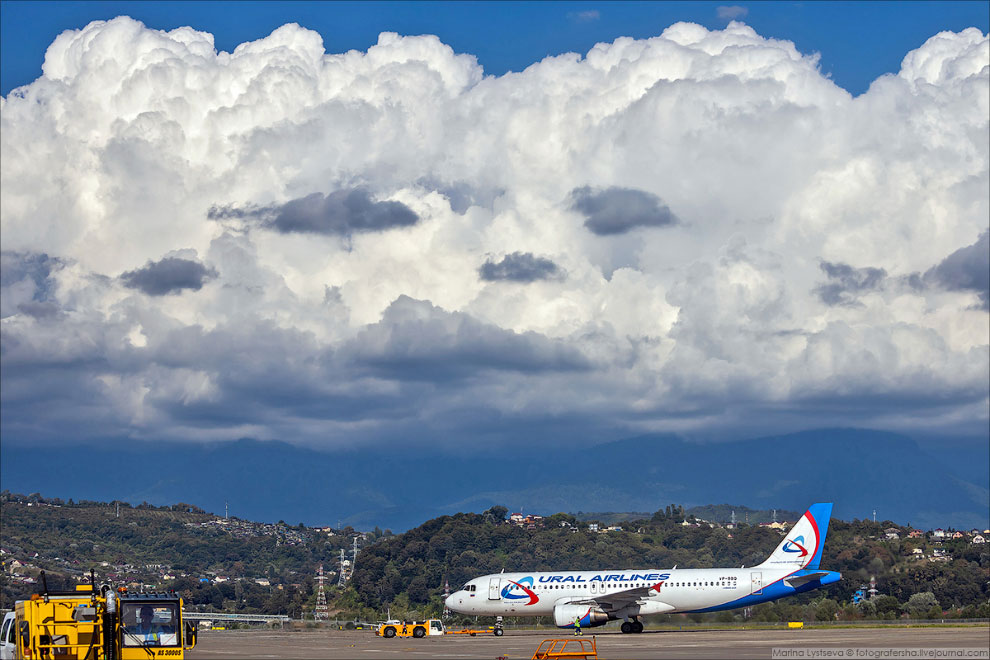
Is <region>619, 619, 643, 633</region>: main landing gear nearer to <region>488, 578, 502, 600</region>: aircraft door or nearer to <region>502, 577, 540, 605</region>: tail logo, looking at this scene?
<region>502, 577, 540, 605</region>: tail logo

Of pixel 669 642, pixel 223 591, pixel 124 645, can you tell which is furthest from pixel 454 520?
pixel 124 645

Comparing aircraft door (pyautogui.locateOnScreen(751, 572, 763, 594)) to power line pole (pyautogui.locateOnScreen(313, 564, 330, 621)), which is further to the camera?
power line pole (pyautogui.locateOnScreen(313, 564, 330, 621))

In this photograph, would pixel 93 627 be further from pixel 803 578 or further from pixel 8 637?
pixel 803 578

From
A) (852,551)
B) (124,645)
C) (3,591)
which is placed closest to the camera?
(124,645)

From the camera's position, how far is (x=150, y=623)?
141ft

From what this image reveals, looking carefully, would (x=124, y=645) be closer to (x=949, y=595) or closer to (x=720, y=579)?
(x=720, y=579)

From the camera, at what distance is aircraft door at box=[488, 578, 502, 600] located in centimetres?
9275

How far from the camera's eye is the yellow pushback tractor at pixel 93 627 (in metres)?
41.1

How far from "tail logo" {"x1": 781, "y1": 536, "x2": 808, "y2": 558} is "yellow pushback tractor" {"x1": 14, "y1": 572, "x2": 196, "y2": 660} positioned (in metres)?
54.1

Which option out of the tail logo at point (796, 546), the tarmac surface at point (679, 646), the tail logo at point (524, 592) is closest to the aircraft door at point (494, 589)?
the tail logo at point (524, 592)

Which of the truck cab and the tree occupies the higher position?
the truck cab

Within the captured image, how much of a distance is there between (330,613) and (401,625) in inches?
2306

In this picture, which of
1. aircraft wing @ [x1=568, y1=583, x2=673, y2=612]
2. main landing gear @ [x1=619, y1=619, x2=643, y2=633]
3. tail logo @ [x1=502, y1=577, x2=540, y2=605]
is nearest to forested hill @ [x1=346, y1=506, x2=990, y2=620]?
main landing gear @ [x1=619, y1=619, x2=643, y2=633]

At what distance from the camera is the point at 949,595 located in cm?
12256
